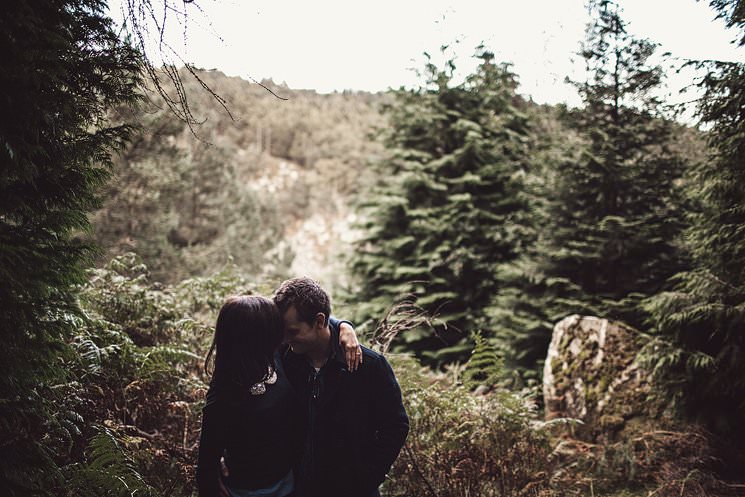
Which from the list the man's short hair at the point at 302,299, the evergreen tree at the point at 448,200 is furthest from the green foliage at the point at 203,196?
the evergreen tree at the point at 448,200

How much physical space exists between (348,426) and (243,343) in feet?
2.49

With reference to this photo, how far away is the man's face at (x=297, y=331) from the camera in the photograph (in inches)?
102

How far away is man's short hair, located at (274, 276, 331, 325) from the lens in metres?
2.60

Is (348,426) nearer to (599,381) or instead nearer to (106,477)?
(106,477)

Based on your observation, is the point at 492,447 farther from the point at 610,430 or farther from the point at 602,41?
the point at 602,41

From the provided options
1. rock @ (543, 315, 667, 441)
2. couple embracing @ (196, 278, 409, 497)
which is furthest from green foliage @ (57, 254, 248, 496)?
rock @ (543, 315, 667, 441)

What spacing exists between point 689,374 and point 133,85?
540 cm

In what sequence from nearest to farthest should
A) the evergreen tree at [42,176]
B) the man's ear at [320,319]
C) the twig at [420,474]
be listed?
the evergreen tree at [42,176], the man's ear at [320,319], the twig at [420,474]

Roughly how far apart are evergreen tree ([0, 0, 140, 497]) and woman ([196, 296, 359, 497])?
2.41 feet

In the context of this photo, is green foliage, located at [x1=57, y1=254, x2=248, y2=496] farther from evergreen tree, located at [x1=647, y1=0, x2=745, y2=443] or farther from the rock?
evergreen tree, located at [x1=647, y1=0, x2=745, y2=443]

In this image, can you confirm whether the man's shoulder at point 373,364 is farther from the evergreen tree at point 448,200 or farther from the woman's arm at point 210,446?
the evergreen tree at point 448,200

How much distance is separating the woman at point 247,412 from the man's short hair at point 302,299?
0.17m

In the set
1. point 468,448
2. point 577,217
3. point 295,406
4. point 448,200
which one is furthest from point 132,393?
point 448,200

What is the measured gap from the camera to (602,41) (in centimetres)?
738
